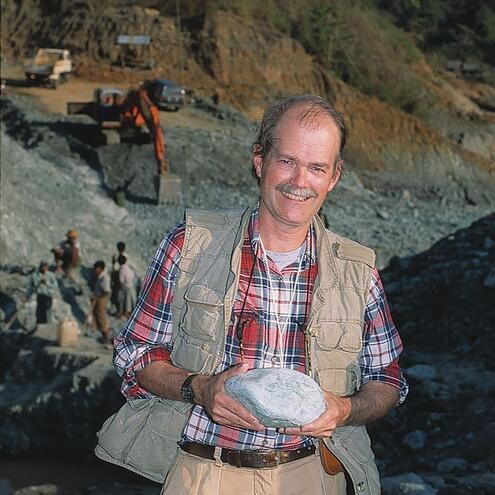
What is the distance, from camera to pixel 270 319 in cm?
253

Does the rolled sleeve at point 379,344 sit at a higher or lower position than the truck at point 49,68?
higher

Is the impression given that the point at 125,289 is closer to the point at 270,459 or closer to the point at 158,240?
the point at 158,240

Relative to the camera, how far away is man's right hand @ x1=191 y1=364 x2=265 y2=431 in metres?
2.30

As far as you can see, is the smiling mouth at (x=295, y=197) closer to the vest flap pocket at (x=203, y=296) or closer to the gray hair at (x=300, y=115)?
the gray hair at (x=300, y=115)

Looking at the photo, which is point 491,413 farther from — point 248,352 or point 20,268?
point 20,268

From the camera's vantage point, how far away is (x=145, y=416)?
8.60 ft

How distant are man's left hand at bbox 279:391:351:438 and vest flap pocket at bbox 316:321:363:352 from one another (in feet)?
0.50

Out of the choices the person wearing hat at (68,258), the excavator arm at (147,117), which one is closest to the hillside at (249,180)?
the person wearing hat at (68,258)

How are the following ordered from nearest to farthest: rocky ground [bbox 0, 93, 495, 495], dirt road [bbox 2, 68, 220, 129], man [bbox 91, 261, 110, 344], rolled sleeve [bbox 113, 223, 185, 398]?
rolled sleeve [bbox 113, 223, 185, 398] < rocky ground [bbox 0, 93, 495, 495] < man [bbox 91, 261, 110, 344] < dirt road [bbox 2, 68, 220, 129]

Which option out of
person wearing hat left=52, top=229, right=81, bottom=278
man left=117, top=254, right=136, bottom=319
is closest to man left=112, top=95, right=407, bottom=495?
man left=117, top=254, right=136, bottom=319

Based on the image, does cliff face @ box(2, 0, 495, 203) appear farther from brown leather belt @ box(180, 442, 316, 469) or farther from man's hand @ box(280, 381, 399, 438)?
brown leather belt @ box(180, 442, 316, 469)

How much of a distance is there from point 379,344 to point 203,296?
51cm

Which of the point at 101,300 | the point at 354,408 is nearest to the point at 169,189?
the point at 101,300

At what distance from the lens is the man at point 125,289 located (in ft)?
40.5
